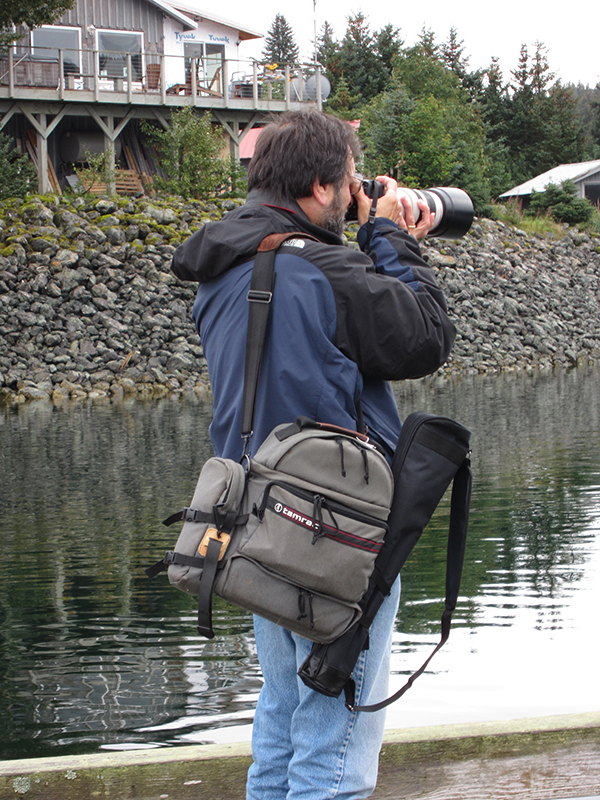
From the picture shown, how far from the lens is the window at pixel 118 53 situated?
27656 millimetres

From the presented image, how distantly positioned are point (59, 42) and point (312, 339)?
2972 cm

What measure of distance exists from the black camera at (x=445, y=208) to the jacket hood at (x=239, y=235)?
0.32 metres

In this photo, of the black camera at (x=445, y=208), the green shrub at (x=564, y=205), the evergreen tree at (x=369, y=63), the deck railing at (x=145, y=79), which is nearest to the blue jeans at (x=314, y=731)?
the black camera at (x=445, y=208)

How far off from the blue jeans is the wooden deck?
115 millimetres

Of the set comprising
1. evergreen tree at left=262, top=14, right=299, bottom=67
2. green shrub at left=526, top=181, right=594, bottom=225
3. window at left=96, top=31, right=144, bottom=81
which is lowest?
green shrub at left=526, top=181, right=594, bottom=225

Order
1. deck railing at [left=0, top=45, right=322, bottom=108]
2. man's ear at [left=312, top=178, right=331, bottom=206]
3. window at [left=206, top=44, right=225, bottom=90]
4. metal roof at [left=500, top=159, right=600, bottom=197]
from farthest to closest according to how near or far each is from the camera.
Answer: metal roof at [left=500, top=159, right=600, bottom=197], window at [left=206, top=44, right=225, bottom=90], deck railing at [left=0, top=45, right=322, bottom=108], man's ear at [left=312, top=178, right=331, bottom=206]

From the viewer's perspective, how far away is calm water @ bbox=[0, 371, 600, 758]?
3.56m

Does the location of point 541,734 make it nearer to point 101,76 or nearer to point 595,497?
point 595,497

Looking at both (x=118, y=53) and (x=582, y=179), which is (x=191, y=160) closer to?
(x=118, y=53)

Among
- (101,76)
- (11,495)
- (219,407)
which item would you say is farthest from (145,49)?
(219,407)

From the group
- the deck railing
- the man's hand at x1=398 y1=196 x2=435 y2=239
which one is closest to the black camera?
the man's hand at x1=398 y1=196 x2=435 y2=239

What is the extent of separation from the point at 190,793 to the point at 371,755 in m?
0.42

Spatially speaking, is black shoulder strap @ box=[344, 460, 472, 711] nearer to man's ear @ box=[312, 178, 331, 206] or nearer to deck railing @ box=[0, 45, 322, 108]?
man's ear @ box=[312, 178, 331, 206]

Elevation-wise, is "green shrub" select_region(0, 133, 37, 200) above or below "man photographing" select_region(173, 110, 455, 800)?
above
